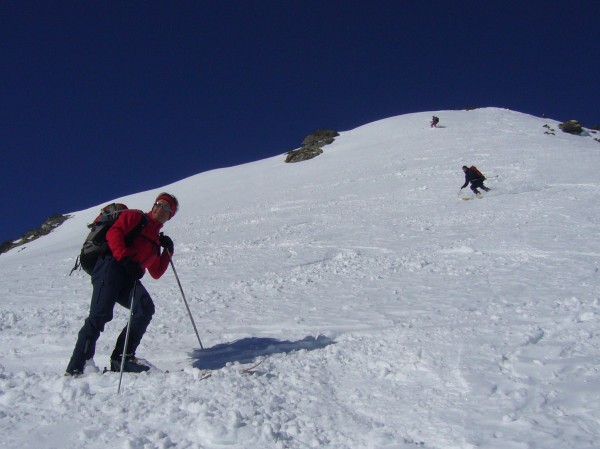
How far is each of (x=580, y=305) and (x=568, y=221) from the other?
23.5 feet

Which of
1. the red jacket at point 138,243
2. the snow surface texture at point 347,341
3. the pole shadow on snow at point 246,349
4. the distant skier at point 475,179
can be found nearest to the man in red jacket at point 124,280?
the red jacket at point 138,243

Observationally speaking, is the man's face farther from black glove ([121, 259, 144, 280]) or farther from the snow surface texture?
the snow surface texture

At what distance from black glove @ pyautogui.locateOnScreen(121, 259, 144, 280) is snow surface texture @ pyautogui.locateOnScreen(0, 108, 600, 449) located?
975mm

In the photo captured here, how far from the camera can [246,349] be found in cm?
558

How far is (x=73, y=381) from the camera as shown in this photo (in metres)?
4.44

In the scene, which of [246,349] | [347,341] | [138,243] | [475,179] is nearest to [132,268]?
[138,243]

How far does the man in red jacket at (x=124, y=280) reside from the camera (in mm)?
4648

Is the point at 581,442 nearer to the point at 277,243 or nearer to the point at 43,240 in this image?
the point at 277,243

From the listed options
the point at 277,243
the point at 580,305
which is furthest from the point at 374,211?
the point at 580,305

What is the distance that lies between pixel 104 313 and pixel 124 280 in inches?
14.3

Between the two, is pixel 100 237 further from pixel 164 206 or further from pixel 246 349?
pixel 246 349

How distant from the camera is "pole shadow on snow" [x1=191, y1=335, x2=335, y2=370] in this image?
5.23 meters

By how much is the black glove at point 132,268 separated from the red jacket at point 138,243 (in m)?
0.04

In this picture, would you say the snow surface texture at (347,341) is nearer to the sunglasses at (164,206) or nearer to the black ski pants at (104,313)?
the black ski pants at (104,313)
